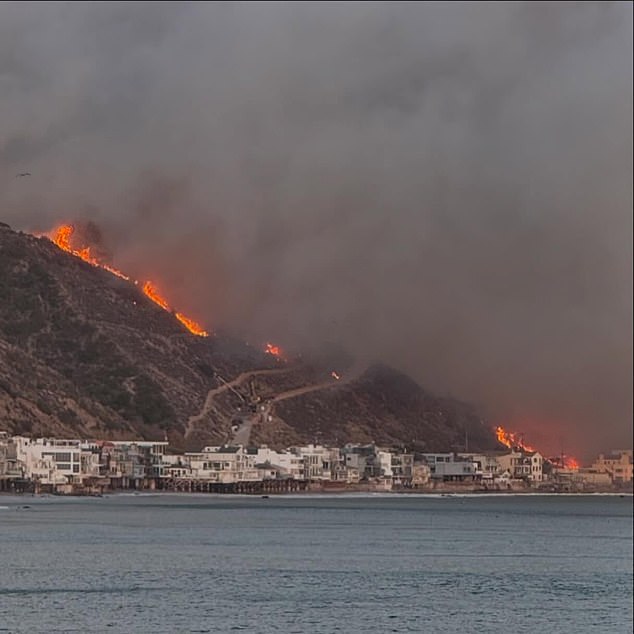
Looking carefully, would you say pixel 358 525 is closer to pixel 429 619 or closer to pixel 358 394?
pixel 429 619

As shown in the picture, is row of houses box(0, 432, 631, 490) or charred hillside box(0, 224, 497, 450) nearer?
charred hillside box(0, 224, 497, 450)

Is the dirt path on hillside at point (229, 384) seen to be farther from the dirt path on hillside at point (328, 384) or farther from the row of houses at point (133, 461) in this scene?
the row of houses at point (133, 461)

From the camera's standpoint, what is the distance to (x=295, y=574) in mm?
50906

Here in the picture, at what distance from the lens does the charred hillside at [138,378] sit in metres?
20.9

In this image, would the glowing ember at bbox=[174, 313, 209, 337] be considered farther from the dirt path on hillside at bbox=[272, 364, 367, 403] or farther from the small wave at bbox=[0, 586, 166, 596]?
the small wave at bbox=[0, 586, 166, 596]

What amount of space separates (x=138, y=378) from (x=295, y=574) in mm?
23959

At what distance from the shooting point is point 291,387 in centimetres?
2559

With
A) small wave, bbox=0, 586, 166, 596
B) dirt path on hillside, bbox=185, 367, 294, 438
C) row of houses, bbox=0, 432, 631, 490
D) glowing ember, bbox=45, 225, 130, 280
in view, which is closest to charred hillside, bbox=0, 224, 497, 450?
dirt path on hillside, bbox=185, 367, 294, 438

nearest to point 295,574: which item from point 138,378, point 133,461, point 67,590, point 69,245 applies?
point 133,461

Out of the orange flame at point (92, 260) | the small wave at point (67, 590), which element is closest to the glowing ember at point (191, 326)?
the orange flame at point (92, 260)

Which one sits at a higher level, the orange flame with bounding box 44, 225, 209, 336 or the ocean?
the orange flame with bounding box 44, 225, 209, 336

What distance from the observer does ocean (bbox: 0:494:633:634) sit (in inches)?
1443

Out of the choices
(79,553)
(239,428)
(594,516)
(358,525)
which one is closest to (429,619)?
(239,428)

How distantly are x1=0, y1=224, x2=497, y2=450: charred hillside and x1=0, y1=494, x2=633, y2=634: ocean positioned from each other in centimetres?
287
